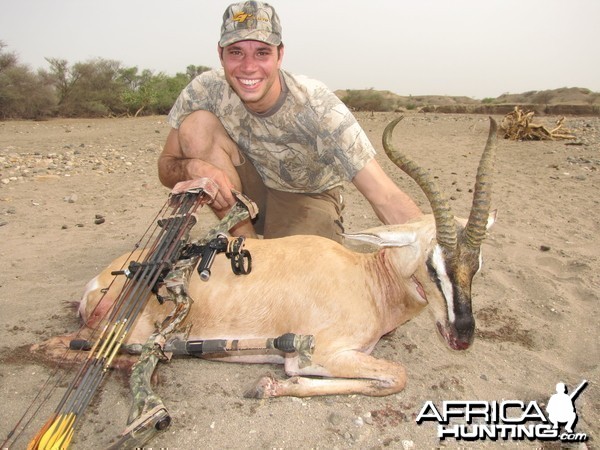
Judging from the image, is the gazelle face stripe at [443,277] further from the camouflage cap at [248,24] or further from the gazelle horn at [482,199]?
the camouflage cap at [248,24]

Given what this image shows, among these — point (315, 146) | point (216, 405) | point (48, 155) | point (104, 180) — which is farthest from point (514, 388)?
point (48, 155)

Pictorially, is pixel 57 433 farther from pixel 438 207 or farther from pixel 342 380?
pixel 438 207

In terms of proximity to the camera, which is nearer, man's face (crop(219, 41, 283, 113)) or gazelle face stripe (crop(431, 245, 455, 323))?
gazelle face stripe (crop(431, 245, 455, 323))

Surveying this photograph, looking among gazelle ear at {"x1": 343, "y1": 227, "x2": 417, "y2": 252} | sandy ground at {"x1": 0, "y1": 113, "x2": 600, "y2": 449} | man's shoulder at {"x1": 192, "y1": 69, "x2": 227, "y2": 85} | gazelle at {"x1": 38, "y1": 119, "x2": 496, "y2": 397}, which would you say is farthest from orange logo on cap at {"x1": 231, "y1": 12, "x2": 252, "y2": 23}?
sandy ground at {"x1": 0, "y1": 113, "x2": 600, "y2": 449}

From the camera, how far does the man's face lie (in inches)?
181

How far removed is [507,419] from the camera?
3375 mm

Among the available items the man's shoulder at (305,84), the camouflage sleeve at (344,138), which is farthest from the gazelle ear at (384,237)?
the man's shoulder at (305,84)

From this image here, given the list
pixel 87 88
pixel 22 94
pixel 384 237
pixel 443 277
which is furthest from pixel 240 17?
pixel 87 88

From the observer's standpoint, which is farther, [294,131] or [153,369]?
[294,131]

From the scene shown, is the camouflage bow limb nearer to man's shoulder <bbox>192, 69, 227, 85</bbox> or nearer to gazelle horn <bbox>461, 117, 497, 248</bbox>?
gazelle horn <bbox>461, 117, 497, 248</bbox>

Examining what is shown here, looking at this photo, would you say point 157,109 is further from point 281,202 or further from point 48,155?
point 281,202

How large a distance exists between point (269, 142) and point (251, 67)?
0.81m

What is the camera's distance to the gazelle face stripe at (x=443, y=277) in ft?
10.9

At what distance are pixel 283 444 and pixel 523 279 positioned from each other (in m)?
3.36
